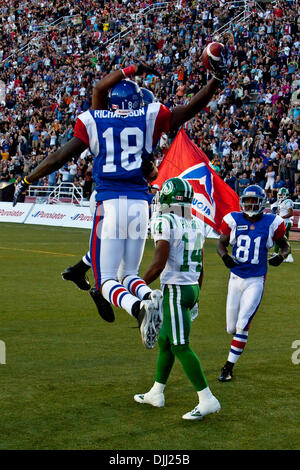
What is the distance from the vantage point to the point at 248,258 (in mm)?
7812

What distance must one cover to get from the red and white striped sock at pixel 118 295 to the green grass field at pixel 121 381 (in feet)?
3.26

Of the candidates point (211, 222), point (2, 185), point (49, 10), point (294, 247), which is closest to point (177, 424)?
point (211, 222)

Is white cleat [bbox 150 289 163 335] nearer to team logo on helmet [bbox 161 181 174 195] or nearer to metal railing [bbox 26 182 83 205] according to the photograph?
team logo on helmet [bbox 161 181 174 195]

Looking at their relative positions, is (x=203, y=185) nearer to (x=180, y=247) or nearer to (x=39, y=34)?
(x=180, y=247)

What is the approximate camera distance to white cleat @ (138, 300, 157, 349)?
5184mm

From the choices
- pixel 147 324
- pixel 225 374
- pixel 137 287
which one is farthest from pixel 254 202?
pixel 147 324

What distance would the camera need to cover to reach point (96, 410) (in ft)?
20.4

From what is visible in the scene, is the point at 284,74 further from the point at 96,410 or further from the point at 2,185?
the point at 96,410

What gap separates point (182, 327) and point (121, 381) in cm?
147

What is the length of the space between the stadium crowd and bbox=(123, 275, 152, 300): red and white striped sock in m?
17.4

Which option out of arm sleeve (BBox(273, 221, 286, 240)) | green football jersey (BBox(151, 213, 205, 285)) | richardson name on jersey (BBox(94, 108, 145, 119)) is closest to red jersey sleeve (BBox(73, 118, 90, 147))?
richardson name on jersey (BBox(94, 108, 145, 119))

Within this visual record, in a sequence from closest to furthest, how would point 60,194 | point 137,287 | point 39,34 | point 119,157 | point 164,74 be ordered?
point 137,287 < point 119,157 < point 164,74 < point 60,194 < point 39,34

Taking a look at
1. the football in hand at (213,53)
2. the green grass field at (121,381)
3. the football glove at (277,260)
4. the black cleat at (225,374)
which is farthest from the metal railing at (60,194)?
the football in hand at (213,53)

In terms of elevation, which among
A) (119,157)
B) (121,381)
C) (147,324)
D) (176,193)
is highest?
(119,157)
